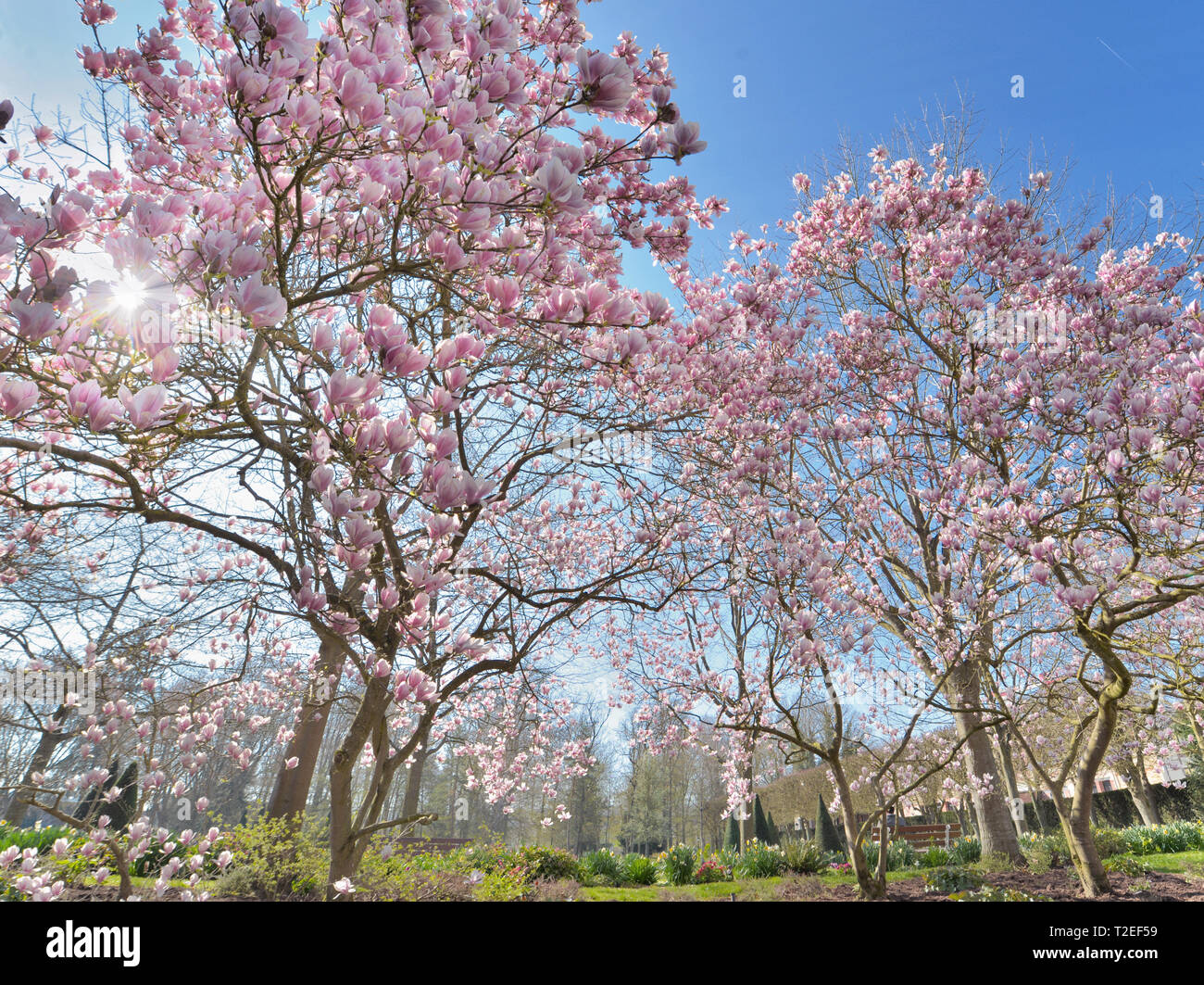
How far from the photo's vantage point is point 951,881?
7.48 meters

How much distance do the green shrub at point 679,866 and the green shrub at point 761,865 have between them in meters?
0.73

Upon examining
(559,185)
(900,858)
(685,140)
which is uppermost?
(685,140)

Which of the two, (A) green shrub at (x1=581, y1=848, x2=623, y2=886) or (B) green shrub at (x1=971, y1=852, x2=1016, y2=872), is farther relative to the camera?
(A) green shrub at (x1=581, y1=848, x2=623, y2=886)

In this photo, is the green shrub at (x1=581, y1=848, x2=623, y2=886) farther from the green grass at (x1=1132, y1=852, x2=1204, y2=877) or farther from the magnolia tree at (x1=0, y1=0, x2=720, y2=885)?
the magnolia tree at (x1=0, y1=0, x2=720, y2=885)

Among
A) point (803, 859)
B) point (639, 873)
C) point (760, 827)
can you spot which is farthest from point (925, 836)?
point (639, 873)

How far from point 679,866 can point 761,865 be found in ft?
4.30

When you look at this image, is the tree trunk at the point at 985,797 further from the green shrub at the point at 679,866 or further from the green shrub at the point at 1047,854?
the green shrub at the point at 679,866

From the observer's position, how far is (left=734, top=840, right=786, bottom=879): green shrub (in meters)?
9.16

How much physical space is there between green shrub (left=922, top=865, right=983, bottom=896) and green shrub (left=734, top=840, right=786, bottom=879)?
85.7 inches

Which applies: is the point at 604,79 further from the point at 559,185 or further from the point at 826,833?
the point at 826,833

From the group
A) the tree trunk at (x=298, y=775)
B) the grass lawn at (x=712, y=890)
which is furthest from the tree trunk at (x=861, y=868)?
the tree trunk at (x=298, y=775)

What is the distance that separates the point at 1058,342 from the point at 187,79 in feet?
21.5

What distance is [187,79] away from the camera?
112 inches

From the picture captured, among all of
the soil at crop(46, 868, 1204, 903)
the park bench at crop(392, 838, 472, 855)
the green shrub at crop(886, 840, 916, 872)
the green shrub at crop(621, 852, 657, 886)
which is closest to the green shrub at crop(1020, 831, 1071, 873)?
the soil at crop(46, 868, 1204, 903)
